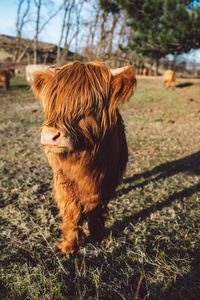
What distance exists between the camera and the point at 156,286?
6.02 feet

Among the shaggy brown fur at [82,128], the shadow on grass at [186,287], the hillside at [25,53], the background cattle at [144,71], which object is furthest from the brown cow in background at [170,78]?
the hillside at [25,53]

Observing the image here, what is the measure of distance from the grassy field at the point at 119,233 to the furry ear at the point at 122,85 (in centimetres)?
105

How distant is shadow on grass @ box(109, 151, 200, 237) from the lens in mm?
2830

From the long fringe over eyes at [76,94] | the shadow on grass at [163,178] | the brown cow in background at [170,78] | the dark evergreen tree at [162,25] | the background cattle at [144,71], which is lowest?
the shadow on grass at [163,178]

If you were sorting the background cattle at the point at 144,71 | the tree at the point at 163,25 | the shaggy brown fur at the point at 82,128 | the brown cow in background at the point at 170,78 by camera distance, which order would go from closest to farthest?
the shaggy brown fur at the point at 82,128 → the tree at the point at 163,25 → the brown cow in background at the point at 170,78 → the background cattle at the point at 144,71

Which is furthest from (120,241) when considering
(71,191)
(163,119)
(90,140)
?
(163,119)

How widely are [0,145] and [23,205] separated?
10.0 ft

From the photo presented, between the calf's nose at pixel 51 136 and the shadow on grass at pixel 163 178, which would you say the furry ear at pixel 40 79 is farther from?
the shadow on grass at pixel 163 178

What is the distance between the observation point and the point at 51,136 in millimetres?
1348

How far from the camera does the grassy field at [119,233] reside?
5.95 ft

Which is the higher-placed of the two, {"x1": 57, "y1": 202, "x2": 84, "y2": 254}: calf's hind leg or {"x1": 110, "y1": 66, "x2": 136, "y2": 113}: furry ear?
{"x1": 110, "y1": 66, "x2": 136, "y2": 113}: furry ear

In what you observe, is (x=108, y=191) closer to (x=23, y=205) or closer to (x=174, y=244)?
(x=174, y=244)

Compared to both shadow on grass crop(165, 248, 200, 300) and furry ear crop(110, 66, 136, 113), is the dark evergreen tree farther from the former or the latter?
shadow on grass crop(165, 248, 200, 300)

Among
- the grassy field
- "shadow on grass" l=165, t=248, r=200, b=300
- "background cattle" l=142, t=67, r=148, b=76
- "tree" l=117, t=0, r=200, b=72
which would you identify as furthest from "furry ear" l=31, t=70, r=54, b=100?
"background cattle" l=142, t=67, r=148, b=76
